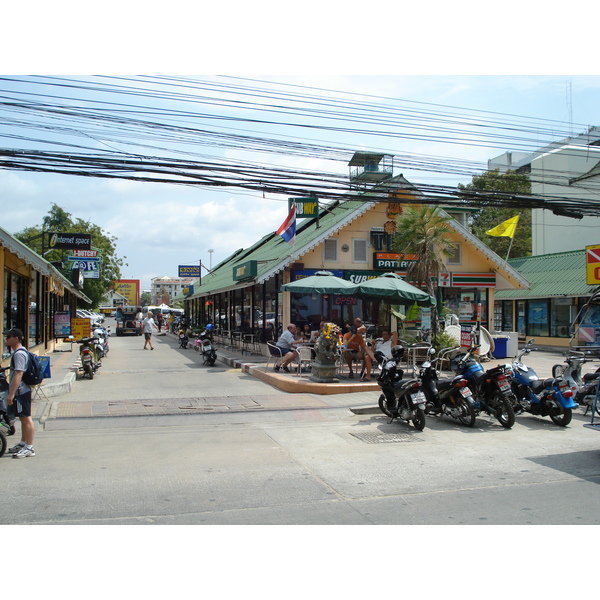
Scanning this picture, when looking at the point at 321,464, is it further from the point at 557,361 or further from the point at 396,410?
the point at 557,361

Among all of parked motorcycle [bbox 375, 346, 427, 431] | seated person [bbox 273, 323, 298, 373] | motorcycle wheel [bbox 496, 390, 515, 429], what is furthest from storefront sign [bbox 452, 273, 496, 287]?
motorcycle wheel [bbox 496, 390, 515, 429]

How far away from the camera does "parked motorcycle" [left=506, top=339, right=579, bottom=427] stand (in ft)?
32.2

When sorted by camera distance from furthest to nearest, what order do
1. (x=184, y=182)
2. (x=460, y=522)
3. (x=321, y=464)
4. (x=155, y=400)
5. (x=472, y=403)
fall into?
(x=184, y=182), (x=155, y=400), (x=472, y=403), (x=321, y=464), (x=460, y=522)

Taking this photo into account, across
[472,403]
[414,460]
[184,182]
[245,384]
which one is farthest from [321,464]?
[184,182]

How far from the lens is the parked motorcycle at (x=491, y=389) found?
9.73 m

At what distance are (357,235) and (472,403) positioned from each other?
1295 centimetres

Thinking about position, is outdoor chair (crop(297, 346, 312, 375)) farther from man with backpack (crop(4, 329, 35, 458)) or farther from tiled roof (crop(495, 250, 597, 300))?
tiled roof (crop(495, 250, 597, 300))

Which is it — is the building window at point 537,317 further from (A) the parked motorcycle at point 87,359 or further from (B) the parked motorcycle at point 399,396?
(A) the parked motorcycle at point 87,359

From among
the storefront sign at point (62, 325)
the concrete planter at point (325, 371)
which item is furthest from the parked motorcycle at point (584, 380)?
the storefront sign at point (62, 325)

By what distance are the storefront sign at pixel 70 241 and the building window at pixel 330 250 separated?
12.5 m

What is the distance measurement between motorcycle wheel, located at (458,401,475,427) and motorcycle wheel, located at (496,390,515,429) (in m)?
0.48

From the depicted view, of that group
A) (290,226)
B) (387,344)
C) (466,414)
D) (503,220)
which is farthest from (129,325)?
(466,414)

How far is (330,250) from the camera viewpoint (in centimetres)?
2169

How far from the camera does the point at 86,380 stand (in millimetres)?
15289
